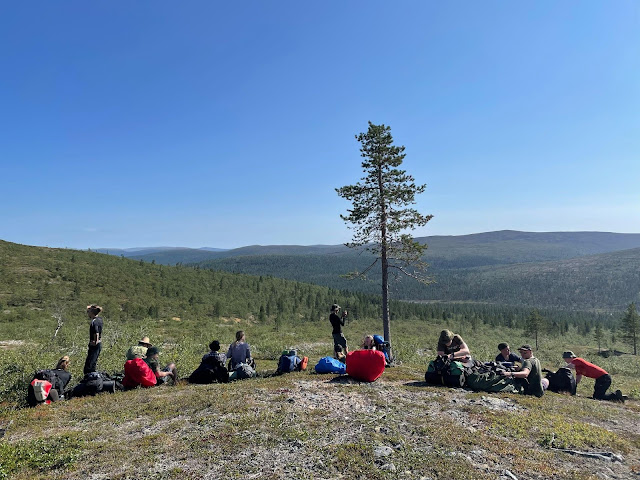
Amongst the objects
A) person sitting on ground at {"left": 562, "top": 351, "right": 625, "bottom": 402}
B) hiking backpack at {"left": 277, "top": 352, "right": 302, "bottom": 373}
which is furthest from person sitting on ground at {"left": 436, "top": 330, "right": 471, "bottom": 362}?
hiking backpack at {"left": 277, "top": 352, "right": 302, "bottom": 373}

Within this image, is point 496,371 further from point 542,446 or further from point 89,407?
point 89,407

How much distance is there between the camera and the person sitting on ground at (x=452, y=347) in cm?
1073

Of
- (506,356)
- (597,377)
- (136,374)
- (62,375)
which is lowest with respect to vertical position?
(597,377)

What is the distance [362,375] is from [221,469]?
19.9 ft

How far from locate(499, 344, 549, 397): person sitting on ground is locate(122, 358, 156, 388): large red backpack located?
423 inches

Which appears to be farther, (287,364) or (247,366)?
(287,364)

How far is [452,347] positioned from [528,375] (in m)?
2.20

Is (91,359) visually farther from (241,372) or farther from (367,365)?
(367,365)

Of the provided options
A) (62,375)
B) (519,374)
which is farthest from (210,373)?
(519,374)

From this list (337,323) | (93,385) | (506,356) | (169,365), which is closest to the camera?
(93,385)

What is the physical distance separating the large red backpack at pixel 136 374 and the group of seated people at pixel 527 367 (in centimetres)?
899

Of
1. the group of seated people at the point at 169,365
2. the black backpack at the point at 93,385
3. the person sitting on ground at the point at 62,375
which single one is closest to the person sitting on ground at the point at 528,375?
the group of seated people at the point at 169,365

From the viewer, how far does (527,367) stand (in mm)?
10203

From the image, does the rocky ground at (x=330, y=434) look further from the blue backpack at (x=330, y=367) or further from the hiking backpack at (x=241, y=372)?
the blue backpack at (x=330, y=367)
